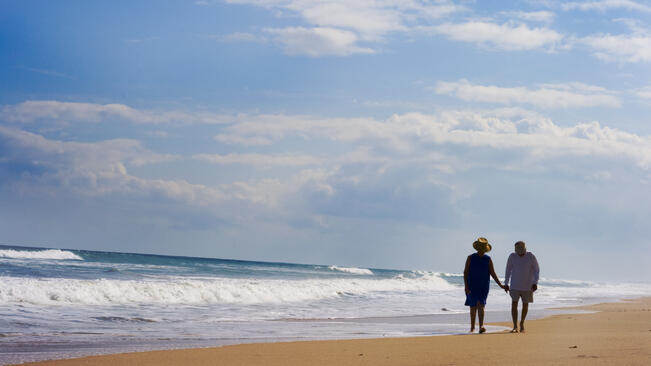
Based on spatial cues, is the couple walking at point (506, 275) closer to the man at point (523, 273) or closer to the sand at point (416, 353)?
the man at point (523, 273)

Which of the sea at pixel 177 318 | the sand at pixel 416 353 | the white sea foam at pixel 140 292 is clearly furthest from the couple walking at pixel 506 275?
the white sea foam at pixel 140 292

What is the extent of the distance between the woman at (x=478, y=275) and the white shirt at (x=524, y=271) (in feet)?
1.09

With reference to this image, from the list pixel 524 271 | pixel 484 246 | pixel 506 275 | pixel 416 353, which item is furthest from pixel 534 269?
pixel 416 353

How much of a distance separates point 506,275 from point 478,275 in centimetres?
46

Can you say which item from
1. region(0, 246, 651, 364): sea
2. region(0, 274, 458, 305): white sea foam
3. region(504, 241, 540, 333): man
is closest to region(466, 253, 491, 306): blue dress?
region(504, 241, 540, 333): man

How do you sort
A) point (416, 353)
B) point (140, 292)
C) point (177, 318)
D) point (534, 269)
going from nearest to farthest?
point (416, 353)
point (534, 269)
point (177, 318)
point (140, 292)

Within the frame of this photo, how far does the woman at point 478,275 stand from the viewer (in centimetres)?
1026

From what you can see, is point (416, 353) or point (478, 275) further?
point (478, 275)

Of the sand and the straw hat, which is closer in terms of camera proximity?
the sand

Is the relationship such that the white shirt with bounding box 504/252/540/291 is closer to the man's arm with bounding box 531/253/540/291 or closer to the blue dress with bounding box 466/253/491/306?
the man's arm with bounding box 531/253/540/291

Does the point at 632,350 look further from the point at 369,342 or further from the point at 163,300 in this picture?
the point at 163,300

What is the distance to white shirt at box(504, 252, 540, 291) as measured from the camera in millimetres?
10227

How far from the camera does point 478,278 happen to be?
1030 cm

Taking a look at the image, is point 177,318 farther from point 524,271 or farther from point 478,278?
point 524,271
